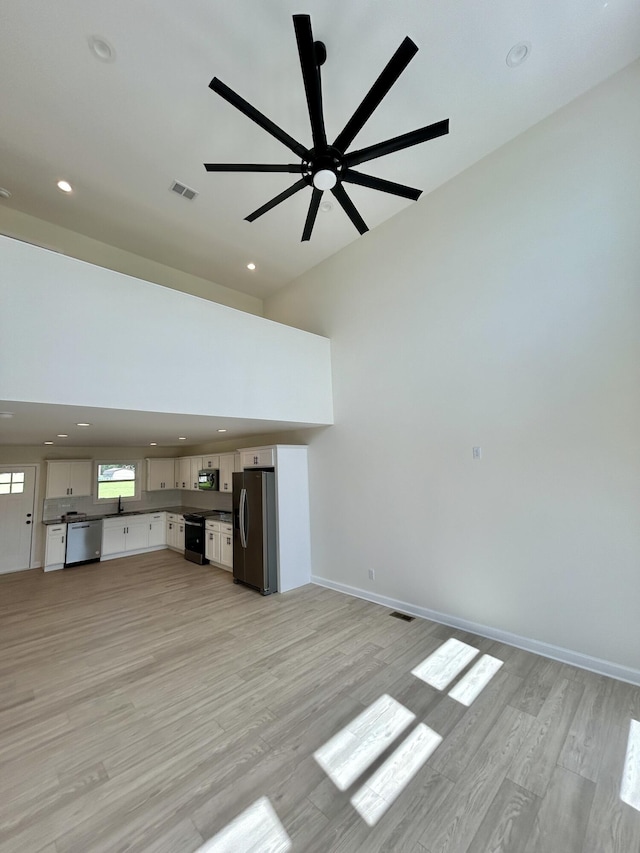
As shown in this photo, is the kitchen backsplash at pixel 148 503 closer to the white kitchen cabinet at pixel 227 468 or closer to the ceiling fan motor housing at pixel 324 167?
the white kitchen cabinet at pixel 227 468

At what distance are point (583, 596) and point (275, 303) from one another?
598 centimetres

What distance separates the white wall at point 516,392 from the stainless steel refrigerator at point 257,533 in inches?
43.8

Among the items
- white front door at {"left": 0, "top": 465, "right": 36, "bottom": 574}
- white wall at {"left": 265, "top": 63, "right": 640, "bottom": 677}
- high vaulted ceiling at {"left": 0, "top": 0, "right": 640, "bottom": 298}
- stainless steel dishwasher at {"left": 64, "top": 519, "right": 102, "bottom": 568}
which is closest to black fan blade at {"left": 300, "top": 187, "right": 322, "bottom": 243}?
high vaulted ceiling at {"left": 0, "top": 0, "right": 640, "bottom": 298}

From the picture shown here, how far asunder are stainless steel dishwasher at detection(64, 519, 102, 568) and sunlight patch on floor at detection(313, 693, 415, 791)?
6.50 meters

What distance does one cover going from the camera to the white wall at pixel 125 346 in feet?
8.71

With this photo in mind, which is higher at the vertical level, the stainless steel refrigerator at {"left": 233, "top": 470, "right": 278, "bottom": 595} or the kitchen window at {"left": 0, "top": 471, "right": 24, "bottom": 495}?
the kitchen window at {"left": 0, "top": 471, "right": 24, "bottom": 495}

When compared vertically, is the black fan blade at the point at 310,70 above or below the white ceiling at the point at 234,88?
below

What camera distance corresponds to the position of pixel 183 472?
8.34 m

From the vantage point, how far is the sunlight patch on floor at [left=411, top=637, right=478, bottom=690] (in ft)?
9.12

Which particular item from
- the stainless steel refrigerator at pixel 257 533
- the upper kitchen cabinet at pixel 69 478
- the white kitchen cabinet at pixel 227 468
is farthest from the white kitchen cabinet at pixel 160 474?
the stainless steel refrigerator at pixel 257 533

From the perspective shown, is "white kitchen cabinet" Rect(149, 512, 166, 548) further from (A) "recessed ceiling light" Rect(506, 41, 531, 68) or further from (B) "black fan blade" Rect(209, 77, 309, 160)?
(A) "recessed ceiling light" Rect(506, 41, 531, 68)

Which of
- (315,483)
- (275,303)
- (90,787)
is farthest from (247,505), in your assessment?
(275,303)

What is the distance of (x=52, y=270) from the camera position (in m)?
2.80

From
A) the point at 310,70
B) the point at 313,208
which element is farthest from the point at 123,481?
the point at 310,70
